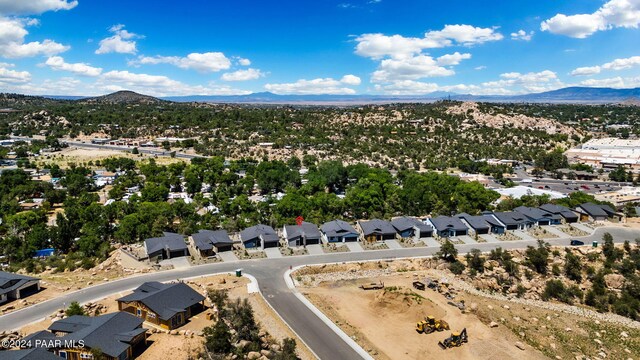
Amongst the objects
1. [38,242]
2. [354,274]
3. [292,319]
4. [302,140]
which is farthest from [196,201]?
[302,140]

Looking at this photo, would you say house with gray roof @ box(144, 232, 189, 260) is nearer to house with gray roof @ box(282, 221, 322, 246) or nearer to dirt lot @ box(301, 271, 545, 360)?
house with gray roof @ box(282, 221, 322, 246)

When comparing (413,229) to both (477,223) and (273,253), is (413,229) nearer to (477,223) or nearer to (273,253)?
(477,223)

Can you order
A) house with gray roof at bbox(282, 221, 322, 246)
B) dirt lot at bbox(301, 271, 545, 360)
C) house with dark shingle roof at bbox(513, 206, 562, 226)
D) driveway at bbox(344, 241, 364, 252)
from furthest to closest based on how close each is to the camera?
1. house with dark shingle roof at bbox(513, 206, 562, 226)
2. house with gray roof at bbox(282, 221, 322, 246)
3. driveway at bbox(344, 241, 364, 252)
4. dirt lot at bbox(301, 271, 545, 360)

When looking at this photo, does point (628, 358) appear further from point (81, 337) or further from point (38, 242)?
point (38, 242)

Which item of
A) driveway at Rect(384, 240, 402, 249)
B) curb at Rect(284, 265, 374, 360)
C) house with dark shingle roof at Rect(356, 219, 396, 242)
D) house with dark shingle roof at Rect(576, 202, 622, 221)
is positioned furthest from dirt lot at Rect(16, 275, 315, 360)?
house with dark shingle roof at Rect(576, 202, 622, 221)

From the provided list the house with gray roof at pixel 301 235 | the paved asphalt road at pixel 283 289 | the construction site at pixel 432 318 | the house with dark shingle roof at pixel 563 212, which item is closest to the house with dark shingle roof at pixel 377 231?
the paved asphalt road at pixel 283 289

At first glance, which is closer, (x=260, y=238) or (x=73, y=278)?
(x=73, y=278)

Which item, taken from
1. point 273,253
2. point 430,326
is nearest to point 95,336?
point 273,253
